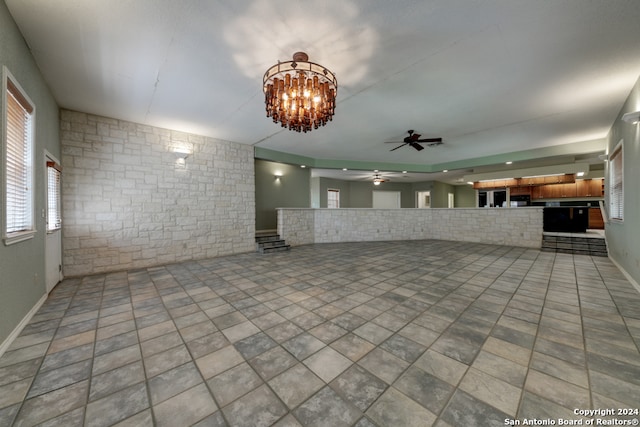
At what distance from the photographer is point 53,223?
3305mm

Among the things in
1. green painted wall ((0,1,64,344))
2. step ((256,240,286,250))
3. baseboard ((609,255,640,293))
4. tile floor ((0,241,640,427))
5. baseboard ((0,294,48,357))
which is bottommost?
tile floor ((0,241,640,427))

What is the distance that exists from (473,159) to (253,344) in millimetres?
7960

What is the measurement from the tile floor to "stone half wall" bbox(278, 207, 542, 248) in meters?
3.41

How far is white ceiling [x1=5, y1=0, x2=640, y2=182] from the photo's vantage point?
6.38 ft

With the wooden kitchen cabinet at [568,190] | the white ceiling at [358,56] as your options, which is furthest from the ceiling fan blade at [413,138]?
the wooden kitchen cabinet at [568,190]

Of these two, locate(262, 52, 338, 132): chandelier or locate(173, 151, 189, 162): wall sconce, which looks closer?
locate(262, 52, 338, 132): chandelier

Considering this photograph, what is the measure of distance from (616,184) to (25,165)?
8523 millimetres

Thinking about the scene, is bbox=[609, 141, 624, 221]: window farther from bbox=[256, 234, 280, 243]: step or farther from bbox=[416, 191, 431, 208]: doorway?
bbox=[416, 191, 431, 208]: doorway

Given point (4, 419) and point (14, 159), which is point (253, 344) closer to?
point (4, 419)

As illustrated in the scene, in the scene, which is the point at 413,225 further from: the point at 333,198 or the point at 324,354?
the point at 324,354

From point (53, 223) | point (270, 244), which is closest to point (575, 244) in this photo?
point (270, 244)

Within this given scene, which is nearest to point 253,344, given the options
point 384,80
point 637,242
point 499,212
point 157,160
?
point 384,80

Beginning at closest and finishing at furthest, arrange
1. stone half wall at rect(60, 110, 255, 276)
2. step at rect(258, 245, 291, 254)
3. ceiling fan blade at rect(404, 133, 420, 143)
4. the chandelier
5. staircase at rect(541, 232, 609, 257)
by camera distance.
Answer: the chandelier, stone half wall at rect(60, 110, 255, 276), ceiling fan blade at rect(404, 133, 420, 143), staircase at rect(541, 232, 609, 257), step at rect(258, 245, 291, 254)

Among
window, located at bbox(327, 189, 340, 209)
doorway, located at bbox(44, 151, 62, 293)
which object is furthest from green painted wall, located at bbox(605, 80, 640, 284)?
window, located at bbox(327, 189, 340, 209)
